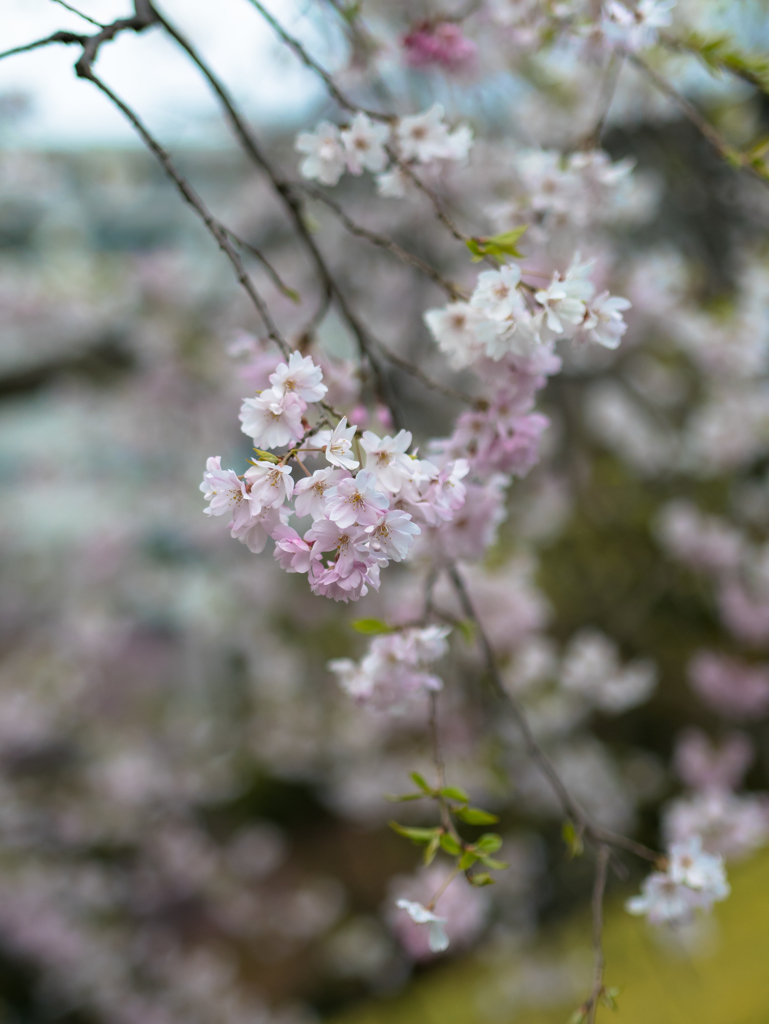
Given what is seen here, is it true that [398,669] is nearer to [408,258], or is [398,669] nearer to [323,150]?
[408,258]

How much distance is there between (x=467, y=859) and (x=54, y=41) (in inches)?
43.7

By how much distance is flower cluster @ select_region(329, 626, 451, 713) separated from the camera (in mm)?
935

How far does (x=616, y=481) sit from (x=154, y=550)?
4.45 m

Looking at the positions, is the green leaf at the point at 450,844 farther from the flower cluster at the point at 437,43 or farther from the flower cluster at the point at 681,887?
the flower cluster at the point at 437,43

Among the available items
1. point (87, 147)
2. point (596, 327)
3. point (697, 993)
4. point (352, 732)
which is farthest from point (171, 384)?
point (87, 147)

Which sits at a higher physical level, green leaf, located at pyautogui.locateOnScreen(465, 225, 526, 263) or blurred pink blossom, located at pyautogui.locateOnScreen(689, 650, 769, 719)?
green leaf, located at pyautogui.locateOnScreen(465, 225, 526, 263)

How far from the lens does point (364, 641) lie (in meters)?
4.46

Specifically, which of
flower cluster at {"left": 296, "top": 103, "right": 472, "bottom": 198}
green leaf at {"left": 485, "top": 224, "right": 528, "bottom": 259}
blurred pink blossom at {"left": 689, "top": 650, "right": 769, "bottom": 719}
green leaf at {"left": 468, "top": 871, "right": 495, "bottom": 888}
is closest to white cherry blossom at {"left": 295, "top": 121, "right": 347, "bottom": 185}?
flower cluster at {"left": 296, "top": 103, "right": 472, "bottom": 198}

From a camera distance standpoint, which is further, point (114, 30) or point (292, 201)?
point (292, 201)

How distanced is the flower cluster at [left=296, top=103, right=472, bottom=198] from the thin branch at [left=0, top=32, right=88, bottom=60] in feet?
0.95

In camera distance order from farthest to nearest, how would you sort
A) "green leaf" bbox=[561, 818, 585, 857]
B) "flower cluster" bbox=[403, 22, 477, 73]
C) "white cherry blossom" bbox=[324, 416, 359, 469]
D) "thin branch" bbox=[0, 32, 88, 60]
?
"flower cluster" bbox=[403, 22, 477, 73]
"green leaf" bbox=[561, 818, 585, 857]
"thin branch" bbox=[0, 32, 88, 60]
"white cherry blossom" bbox=[324, 416, 359, 469]

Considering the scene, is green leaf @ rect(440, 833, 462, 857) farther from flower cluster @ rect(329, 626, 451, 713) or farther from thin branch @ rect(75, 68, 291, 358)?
thin branch @ rect(75, 68, 291, 358)

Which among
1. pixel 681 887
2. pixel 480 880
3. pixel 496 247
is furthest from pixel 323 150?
pixel 681 887

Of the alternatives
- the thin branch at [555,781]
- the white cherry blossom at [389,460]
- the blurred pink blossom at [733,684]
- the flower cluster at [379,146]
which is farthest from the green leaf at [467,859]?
the blurred pink blossom at [733,684]
